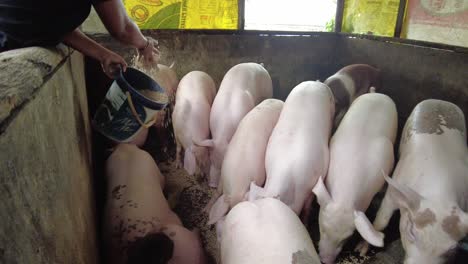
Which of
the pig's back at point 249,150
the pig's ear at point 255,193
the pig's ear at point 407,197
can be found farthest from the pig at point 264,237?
the pig's ear at point 407,197

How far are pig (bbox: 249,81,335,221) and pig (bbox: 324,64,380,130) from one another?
2.85 ft

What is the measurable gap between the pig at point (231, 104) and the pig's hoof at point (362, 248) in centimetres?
97

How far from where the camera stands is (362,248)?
1785 mm

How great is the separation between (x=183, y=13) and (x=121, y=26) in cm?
291

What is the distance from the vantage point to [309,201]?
186 cm

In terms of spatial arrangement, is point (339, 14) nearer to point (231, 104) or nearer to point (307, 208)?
point (231, 104)

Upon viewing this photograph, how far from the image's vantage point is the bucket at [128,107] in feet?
4.92

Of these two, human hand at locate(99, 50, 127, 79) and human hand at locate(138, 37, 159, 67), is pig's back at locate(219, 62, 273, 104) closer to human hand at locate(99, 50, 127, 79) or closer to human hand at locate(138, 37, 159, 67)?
human hand at locate(138, 37, 159, 67)

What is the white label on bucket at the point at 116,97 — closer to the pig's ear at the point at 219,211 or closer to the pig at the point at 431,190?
the pig's ear at the point at 219,211

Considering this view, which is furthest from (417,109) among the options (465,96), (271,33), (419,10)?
(419,10)

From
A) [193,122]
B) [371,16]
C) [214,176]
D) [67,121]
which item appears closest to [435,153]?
[214,176]

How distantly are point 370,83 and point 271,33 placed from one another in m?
1.11

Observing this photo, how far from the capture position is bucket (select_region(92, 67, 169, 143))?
1.50 meters

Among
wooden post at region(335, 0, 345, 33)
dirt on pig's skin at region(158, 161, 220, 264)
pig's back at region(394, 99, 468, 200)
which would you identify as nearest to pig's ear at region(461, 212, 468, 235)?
pig's back at region(394, 99, 468, 200)
